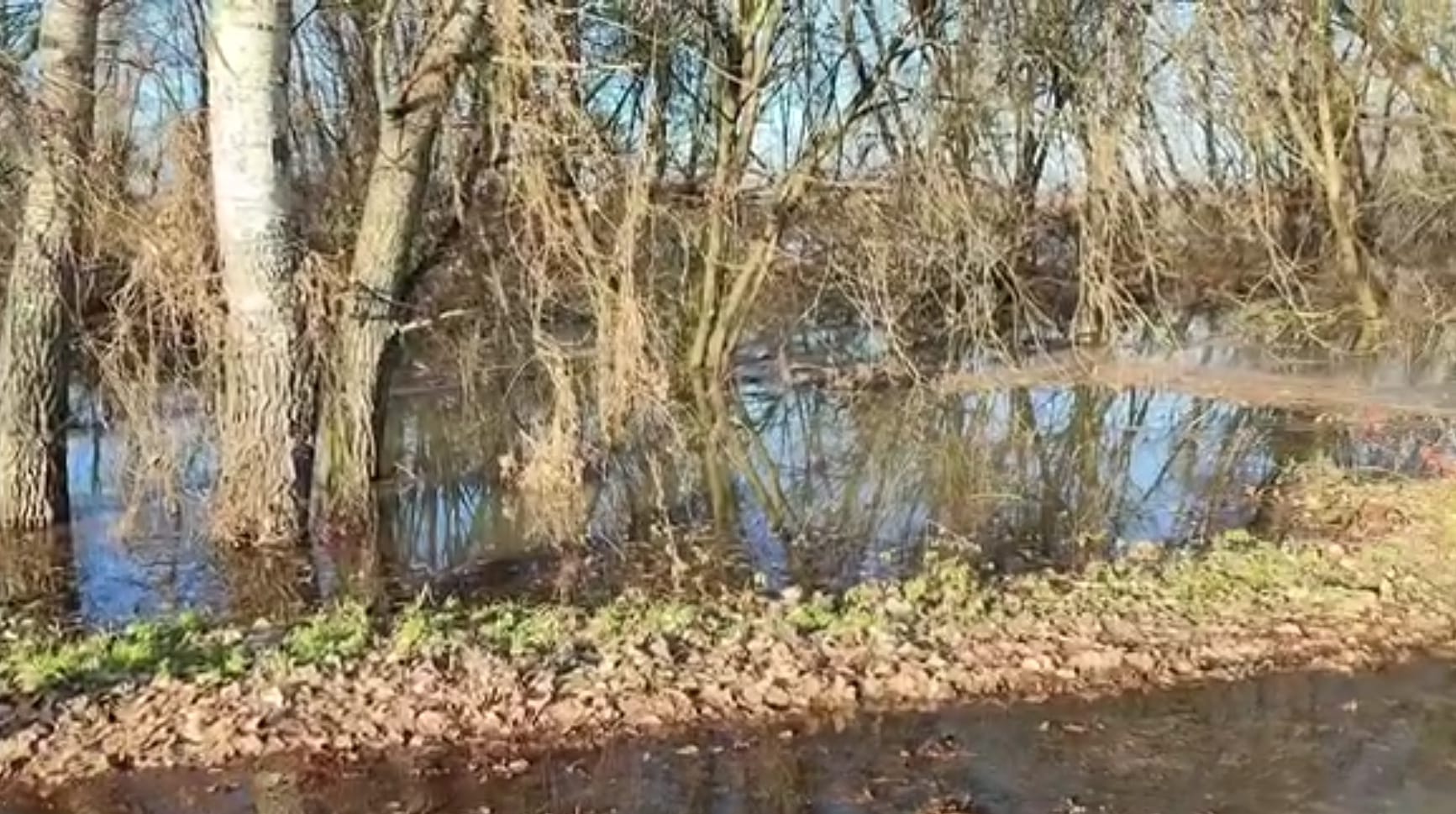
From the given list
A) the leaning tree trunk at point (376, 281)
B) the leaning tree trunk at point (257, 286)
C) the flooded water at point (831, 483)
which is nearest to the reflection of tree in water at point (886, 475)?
the flooded water at point (831, 483)

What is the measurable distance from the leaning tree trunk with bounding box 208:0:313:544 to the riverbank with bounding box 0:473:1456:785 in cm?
235

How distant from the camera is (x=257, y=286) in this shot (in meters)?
10.3

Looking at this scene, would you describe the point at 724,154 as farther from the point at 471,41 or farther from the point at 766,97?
the point at 471,41

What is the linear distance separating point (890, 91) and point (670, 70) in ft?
7.63

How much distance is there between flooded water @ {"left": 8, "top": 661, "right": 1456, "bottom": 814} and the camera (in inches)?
224

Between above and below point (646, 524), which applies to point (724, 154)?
above

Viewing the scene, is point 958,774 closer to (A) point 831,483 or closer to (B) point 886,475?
(A) point 831,483

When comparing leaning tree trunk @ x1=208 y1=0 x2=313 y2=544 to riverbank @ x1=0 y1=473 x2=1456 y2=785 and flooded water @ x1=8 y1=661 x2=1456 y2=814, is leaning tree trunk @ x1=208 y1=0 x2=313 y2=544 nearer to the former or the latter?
riverbank @ x1=0 y1=473 x2=1456 y2=785

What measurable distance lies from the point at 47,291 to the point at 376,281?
7.04 ft

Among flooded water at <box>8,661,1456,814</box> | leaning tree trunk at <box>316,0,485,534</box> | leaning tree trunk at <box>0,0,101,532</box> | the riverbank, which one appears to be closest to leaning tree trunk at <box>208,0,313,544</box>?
leaning tree trunk at <box>316,0,485,534</box>

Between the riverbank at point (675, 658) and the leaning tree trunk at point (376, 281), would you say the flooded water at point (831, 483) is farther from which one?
the riverbank at point (675, 658)

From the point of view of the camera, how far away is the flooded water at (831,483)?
398 inches

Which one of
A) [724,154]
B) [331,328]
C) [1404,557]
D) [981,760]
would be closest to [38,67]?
[331,328]

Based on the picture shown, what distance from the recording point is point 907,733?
639 cm
